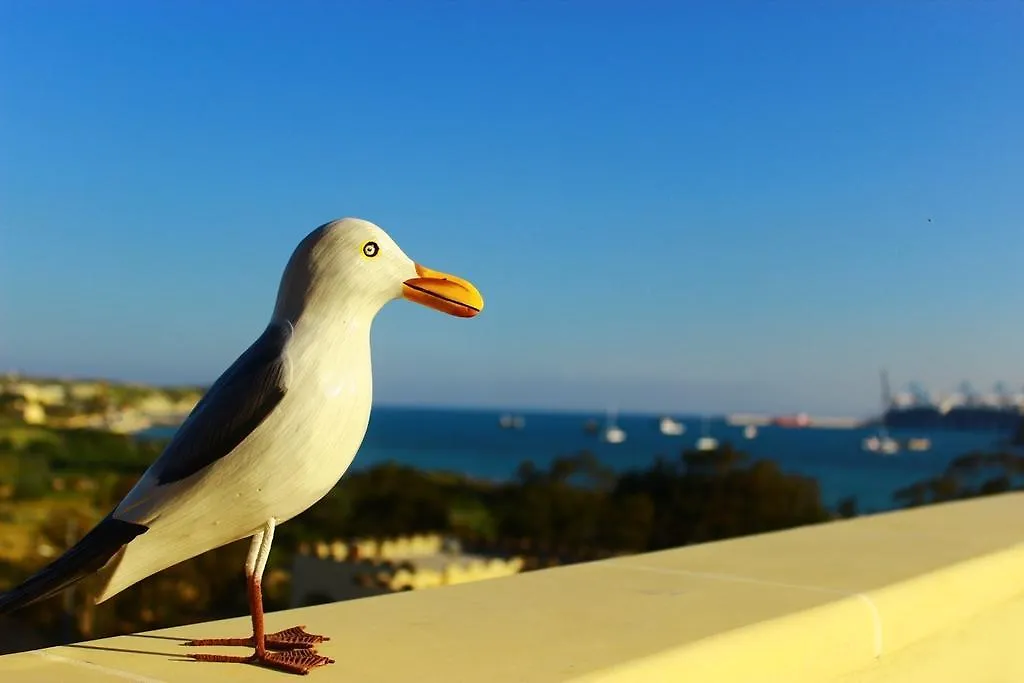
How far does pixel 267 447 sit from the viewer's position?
1.66m

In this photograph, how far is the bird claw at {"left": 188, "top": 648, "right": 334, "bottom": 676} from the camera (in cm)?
166

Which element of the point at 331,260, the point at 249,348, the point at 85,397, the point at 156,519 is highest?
the point at 85,397

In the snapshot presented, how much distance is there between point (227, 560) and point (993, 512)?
20.5m

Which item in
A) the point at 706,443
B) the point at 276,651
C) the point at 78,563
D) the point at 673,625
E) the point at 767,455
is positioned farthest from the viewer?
the point at 706,443

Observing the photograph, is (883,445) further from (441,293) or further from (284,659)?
(284,659)

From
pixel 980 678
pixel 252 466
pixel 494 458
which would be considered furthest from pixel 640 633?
pixel 494 458

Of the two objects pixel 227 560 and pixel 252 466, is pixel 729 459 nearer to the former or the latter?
pixel 227 560

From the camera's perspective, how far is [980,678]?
2.37 m

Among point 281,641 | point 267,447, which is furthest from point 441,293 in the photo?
point 281,641

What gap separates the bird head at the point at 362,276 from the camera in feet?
5.83

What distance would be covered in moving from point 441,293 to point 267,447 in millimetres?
411

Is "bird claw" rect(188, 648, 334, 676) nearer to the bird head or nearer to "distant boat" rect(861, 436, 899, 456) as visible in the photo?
the bird head

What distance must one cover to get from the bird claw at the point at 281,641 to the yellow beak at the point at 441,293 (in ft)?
2.06

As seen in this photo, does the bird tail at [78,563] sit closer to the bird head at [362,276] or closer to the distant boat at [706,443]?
the bird head at [362,276]
